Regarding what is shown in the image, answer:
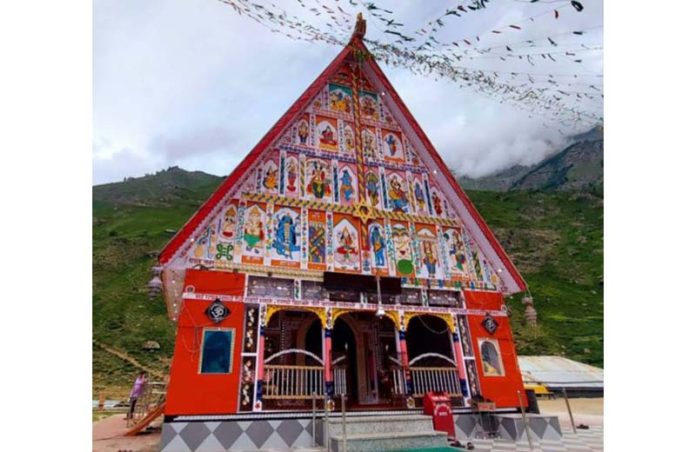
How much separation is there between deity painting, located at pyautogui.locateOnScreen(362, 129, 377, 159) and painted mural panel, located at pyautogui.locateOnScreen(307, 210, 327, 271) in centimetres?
195

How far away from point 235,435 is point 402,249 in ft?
15.1

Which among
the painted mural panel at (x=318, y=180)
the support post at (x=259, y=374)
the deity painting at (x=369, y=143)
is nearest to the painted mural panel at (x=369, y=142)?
the deity painting at (x=369, y=143)

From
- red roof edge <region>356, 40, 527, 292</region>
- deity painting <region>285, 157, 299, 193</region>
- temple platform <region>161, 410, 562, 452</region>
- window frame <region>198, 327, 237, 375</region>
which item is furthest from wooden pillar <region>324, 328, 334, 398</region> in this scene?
red roof edge <region>356, 40, 527, 292</region>

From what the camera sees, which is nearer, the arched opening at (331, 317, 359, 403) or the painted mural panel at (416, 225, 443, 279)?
the painted mural panel at (416, 225, 443, 279)

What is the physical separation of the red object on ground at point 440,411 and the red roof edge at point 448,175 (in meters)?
3.16

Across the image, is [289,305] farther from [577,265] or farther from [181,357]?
[577,265]

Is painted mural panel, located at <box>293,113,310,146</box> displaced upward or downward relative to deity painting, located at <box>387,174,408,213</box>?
upward

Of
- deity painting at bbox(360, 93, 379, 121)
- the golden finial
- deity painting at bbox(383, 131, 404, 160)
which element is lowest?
deity painting at bbox(383, 131, 404, 160)

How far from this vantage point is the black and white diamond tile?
6.03 meters

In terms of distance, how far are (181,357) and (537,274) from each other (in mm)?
29364

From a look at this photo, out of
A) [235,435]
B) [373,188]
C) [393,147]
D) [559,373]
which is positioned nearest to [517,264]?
[559,373]

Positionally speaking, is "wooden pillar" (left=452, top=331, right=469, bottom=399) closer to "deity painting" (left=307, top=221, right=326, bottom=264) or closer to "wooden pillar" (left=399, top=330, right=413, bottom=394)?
"wooden pillar" (left=399, top=330, right=413, bottom=394)

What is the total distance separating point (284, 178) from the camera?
8.40 metres
